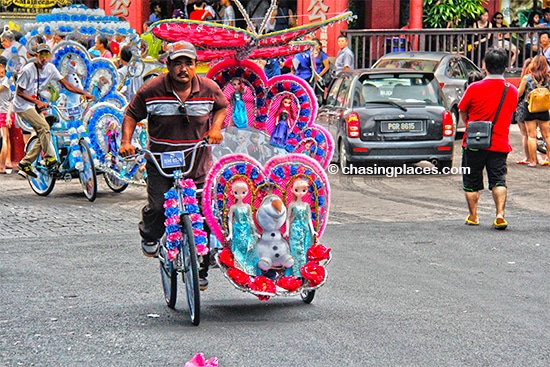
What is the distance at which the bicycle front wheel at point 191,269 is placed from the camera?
7.30 metres

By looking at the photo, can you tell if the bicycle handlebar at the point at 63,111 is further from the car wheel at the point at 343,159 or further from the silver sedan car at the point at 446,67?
the silver sedan car at the point at 446,67

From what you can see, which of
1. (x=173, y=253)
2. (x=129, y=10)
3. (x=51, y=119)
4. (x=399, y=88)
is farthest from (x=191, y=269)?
(x=129, y=10)

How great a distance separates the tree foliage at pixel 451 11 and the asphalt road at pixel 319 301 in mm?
17059

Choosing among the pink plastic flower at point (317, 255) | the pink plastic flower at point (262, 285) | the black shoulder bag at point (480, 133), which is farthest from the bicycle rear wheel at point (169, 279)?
the black shoulder bag at point (480, 133)

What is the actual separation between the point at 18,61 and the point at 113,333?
948 centimetres

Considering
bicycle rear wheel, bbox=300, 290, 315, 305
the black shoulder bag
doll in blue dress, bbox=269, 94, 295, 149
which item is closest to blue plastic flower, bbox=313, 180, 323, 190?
bicycle rear wheel, bbox=300, 290, 315, 305

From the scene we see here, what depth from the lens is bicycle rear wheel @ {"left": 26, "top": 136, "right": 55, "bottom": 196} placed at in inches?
595

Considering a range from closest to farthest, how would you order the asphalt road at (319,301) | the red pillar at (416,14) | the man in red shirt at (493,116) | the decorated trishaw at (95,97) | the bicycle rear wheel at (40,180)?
the asphalt road at (319,301) → the man in red shirt at (493,116) → the decorated trishaw at (95,97) → the bicycle rear wheel at (40,180) → the red pillar at (416,14)

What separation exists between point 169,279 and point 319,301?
1133 millimetres

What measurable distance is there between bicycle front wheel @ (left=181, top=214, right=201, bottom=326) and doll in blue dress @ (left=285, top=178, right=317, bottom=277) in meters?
0.83

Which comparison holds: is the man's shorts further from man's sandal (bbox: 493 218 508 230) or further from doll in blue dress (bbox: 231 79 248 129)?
doll in blue dress (bbox: 231 79 248 129)

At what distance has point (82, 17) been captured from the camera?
59.6ft

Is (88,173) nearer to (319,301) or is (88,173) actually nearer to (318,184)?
(319,301)

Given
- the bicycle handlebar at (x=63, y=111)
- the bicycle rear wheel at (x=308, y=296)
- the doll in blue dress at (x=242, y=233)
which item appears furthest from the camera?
the bicycle handlebar at (x=63, y=111)
